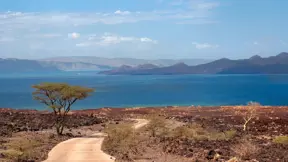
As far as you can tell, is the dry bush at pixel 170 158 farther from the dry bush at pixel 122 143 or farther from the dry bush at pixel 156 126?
the dry bush at pixel 156 126

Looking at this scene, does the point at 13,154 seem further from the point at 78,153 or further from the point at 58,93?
the point at 58,93

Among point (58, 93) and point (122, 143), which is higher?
point (58, 93)

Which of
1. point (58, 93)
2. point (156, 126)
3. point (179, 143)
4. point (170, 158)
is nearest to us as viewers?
point (170, 158)

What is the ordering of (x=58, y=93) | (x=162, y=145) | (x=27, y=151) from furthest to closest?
(x=58, y=93) < (x=162, y=145) < (x=27, y=151)

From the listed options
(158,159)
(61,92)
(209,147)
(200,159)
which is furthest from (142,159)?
(61,92)

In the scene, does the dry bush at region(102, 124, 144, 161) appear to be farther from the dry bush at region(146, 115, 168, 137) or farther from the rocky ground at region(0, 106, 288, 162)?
the dry bush at region(146, 115, 168, 137)

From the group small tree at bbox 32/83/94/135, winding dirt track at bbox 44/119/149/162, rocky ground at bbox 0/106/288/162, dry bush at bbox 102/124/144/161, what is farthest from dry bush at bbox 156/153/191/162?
small tree at bbox 32/83/94/135

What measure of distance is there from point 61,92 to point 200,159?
1773 cm

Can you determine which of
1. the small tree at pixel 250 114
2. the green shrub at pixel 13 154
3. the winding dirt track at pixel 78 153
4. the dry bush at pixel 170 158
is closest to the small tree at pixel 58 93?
the winding dirt track at pixel 78 153

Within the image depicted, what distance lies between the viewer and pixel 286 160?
2052 cm

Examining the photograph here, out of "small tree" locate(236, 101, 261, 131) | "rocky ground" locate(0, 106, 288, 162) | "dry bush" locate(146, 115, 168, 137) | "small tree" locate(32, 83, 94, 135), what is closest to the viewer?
"rocky ground" locate(0, 106, 288, 162)

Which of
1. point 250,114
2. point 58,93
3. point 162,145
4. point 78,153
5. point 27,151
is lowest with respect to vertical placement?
point 250,114

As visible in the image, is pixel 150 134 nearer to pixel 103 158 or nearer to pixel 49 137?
pixel 49 137

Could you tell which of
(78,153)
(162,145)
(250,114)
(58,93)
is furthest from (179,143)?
(250,114)
